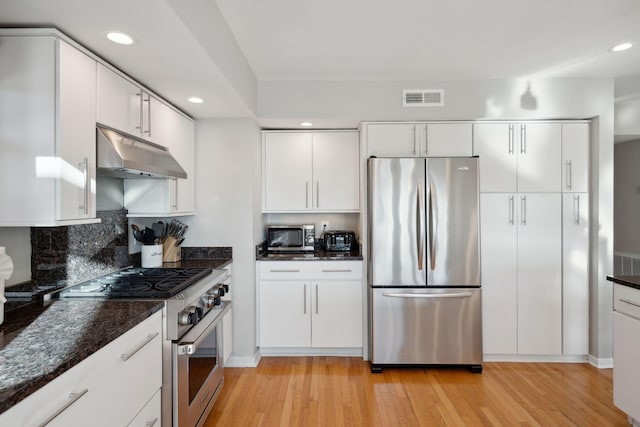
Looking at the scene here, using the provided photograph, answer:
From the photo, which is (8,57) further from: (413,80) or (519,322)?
(519,322)

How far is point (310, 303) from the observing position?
11.0ft

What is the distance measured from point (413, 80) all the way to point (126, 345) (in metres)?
2.95

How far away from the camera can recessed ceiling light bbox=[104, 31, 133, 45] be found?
167 centimetres

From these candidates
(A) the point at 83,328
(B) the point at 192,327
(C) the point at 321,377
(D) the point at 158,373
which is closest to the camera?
(A) the point at 83,328

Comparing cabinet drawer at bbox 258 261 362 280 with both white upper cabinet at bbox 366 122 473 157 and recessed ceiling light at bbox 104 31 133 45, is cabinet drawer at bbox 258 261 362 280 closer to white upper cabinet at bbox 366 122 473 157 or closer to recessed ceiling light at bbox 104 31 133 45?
white upper cabinet at bbox 366 122 473 157

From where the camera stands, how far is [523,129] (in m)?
3.28

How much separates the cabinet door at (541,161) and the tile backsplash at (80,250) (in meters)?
3.30

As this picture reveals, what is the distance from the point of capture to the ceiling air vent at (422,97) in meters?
3.26

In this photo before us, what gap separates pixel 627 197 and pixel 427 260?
304 cm

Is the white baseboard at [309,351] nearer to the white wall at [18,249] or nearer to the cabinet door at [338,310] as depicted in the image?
the cabinet door at [338,310]

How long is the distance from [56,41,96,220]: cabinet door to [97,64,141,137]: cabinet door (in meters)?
0.07

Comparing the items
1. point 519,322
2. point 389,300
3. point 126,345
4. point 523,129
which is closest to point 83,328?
point 126,345

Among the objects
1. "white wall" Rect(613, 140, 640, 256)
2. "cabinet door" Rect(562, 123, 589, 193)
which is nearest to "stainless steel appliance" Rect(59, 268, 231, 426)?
"cabinet door" Rect(562, 123, 589, 193)

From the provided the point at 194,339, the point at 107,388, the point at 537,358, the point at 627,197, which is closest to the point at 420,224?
the point at 537,358
